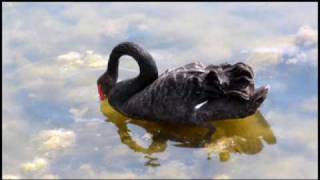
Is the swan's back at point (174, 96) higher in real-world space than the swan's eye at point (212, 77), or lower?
lower

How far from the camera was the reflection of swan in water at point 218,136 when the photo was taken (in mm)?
5254

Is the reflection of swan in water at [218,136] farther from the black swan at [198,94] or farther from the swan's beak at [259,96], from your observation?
the swan's beak at [259,96]

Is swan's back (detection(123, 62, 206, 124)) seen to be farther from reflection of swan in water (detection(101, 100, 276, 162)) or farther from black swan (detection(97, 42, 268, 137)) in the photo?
reflection of swan in water (detection(101, 100, 276, 162))

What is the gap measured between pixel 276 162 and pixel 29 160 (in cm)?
195

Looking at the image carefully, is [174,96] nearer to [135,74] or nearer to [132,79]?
[132,79]

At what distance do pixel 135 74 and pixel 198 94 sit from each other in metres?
1.40

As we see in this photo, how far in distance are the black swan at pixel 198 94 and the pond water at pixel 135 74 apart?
187 millimetres

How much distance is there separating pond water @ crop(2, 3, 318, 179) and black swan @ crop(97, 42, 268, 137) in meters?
0.19

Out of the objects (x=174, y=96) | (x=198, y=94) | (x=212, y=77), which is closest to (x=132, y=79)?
(x=174, y=96)

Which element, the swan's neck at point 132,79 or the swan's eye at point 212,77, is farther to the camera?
the swan's neck at point 132,79

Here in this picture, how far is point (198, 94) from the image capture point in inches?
207

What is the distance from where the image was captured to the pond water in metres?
5.15

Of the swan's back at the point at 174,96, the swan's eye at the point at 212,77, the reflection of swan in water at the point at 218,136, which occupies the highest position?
the swan's eye at the point at 212,77

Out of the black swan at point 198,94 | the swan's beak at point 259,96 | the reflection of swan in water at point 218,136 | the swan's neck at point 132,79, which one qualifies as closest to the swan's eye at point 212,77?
the black swan at point 198,94
